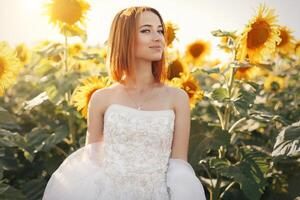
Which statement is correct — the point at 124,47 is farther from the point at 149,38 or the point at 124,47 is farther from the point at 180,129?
the point at 180,129

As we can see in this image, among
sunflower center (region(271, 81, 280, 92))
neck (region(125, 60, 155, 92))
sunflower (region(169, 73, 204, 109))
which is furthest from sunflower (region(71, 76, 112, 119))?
sunflower center (region(271, 81, 280, 92))

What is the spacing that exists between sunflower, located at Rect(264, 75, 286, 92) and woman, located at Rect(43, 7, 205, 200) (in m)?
2.89

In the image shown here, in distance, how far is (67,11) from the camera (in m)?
4.02

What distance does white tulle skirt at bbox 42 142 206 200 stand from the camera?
2.57 metres

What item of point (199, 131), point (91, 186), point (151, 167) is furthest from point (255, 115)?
point (91, 186)

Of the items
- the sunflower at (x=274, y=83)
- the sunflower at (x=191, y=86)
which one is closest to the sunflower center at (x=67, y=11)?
the sunflower at (x=191, y=86)

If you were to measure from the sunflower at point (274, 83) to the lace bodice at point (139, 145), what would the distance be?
2974mm

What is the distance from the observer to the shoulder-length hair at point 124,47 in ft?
8.89

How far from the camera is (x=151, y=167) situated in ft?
8.75

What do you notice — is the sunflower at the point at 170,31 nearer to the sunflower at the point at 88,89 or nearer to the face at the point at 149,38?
the sunflower at the point at 88,89

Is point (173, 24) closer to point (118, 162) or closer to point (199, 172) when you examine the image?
point (199, 172)

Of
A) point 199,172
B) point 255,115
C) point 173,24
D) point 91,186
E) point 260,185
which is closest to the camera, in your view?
point 91,186

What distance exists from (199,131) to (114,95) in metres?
1.04

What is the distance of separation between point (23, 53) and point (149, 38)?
2.69 meters
